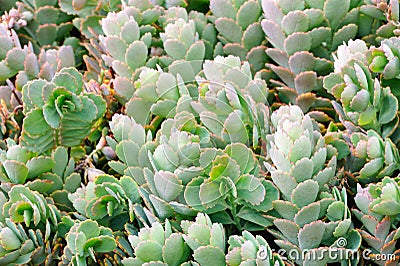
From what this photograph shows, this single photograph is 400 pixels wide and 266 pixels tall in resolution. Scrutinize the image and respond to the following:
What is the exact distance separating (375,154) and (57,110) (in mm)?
562

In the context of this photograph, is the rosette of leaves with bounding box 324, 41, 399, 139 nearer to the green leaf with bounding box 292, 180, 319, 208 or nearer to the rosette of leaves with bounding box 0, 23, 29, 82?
the green leaf with bounding box 292, 180, 319, 208

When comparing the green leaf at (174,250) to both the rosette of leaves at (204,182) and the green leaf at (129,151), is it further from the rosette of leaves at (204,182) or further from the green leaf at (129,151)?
the green leaf at (129,151)

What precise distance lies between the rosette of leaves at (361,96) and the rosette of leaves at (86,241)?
17.8 inches

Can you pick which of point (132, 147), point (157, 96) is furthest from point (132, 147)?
point (157, 96)

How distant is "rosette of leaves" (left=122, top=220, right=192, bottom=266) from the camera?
0.91m

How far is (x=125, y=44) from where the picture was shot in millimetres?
1190

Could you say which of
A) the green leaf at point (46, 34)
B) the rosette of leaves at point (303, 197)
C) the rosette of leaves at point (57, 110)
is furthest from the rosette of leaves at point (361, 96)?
the green leaf at point (46, 34)

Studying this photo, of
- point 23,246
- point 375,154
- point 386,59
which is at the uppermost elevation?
point 386,59

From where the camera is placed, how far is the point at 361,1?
1.25m

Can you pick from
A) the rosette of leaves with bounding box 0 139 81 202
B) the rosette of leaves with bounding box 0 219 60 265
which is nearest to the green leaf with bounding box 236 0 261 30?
the rosette of leaves with bounding box 0 139 81 202

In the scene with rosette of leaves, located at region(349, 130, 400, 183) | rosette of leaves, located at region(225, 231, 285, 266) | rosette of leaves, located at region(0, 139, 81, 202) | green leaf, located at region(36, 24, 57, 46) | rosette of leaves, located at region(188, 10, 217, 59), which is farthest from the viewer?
green leaf, located at region(36, 24, 57, 46)

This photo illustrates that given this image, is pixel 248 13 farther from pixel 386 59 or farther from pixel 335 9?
pixel 386 59

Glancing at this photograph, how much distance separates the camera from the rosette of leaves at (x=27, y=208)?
3.32 feet

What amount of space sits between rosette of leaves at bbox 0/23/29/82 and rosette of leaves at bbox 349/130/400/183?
0.70 meters
